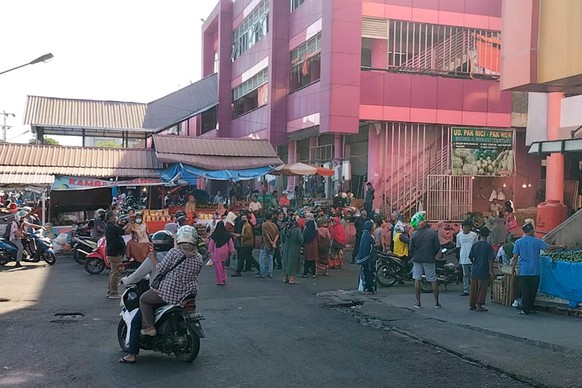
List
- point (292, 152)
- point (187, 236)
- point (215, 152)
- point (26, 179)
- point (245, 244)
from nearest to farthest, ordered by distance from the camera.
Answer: point (187, 236)
point (245, 244)
point (26, 179)
point (215, 152)
point (292, 152)

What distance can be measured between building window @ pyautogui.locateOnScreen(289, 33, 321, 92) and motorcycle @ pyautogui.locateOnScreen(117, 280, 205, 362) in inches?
772

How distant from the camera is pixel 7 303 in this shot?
10.9 meters

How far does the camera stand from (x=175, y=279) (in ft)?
22.0

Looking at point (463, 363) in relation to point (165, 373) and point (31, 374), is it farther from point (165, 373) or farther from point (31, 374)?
point (31, 374)

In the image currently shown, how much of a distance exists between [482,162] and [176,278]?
20.6m

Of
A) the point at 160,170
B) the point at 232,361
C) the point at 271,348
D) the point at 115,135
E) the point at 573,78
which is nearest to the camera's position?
the point at 232,361

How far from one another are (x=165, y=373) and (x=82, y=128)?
32.2 m

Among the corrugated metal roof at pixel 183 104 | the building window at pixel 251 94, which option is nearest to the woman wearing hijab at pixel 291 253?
the building window at pixel 251 94

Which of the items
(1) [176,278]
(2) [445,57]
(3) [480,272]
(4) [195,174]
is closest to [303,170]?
(4) [195,174]

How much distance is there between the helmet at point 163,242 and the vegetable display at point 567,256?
23.9ft

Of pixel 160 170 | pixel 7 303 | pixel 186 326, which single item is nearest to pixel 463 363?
pixel 186 326

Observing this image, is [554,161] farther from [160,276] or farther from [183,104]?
[183,104]

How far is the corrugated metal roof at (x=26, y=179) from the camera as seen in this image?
21000mm

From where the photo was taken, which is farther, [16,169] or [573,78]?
[16,169]
